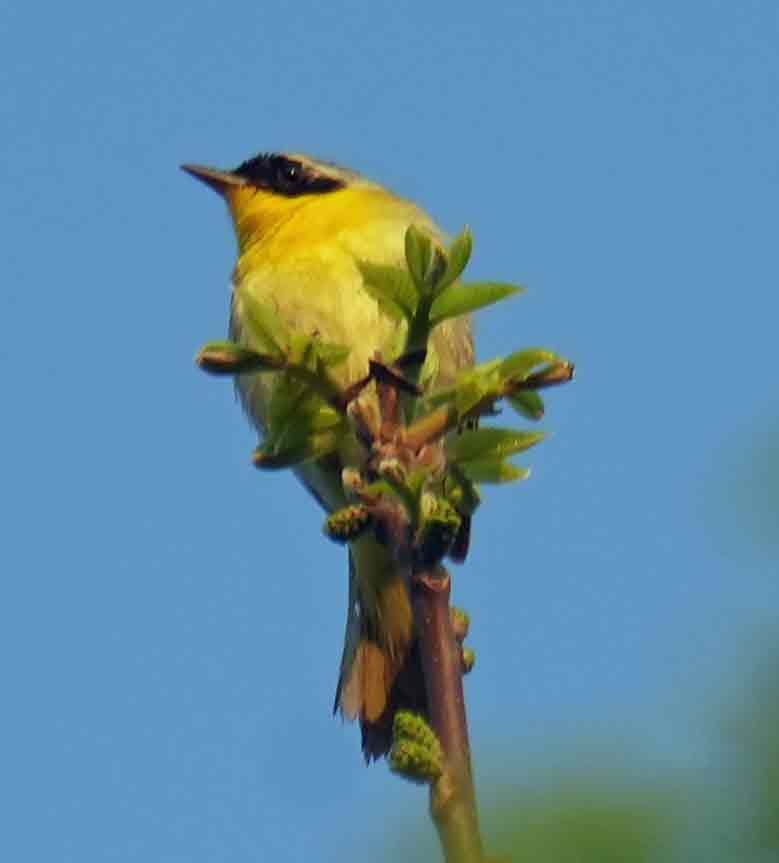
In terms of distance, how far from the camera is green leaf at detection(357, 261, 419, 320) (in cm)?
259

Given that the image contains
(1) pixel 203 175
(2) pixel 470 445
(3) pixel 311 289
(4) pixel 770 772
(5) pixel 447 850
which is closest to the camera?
(5) pixel 447 850

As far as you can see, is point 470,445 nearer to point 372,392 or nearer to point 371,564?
point 372,392

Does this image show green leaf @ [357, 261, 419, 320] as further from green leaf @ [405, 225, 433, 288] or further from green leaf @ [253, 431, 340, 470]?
green leaf @ [253, 431, 340, 470]

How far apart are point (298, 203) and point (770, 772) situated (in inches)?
206

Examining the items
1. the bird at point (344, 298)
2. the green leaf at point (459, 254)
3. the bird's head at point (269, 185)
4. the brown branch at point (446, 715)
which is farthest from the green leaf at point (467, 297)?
the bird's head at point (269, 185)

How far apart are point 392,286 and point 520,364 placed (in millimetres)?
239

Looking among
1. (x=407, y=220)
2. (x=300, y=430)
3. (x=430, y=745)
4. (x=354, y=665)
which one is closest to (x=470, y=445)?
(x=300, y=430)

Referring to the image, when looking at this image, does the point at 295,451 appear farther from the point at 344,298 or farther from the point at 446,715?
the point at 344,298

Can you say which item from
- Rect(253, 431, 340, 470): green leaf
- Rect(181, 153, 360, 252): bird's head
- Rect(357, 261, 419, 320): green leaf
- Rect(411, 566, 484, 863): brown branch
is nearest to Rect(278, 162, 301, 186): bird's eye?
Rect(181, 153, 360, 252): bird's head

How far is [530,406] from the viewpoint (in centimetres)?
276

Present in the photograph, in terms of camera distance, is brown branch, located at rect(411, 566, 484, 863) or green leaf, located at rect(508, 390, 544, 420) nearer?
brown branch, located at rect(411, 566, 484, 863)

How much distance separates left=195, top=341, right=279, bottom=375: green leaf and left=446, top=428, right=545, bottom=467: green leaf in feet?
1.05

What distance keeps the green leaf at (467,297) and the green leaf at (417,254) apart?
0.04 metres

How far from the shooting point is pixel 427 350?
2.66 m
